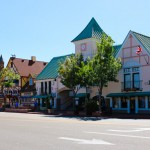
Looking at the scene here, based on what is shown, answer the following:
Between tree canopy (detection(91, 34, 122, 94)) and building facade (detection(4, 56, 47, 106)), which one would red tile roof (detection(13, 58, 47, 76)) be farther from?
tree canopy (detection(91, 34, 122, 94))

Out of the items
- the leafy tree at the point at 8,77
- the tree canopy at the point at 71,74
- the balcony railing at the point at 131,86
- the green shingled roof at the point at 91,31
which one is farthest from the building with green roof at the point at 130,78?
the leafy tree at the point at 8,77

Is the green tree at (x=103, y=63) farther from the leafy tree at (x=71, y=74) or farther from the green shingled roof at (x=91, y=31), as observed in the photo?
the green shingled roof at (x=91, y=31)

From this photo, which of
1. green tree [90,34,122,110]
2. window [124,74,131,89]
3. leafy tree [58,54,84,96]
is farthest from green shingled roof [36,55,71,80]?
green tree [90,34,122,110]

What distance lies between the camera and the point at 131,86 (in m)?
38.9

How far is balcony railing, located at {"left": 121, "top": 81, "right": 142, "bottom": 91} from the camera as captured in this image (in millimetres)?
38062

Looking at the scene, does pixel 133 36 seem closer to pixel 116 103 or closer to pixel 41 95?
pixel 116 103

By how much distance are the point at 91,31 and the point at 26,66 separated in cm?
2109

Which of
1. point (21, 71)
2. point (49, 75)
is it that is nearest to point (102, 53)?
point (49, 75)

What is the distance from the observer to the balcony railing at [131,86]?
38.1 m

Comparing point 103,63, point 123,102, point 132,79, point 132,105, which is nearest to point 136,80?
point 132,79

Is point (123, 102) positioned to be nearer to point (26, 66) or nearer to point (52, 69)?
point (52, 69)

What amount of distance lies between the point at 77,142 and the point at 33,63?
175ft

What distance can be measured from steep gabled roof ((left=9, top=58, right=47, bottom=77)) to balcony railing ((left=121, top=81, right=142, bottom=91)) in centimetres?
2579

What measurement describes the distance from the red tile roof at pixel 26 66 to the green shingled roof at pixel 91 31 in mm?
17605
